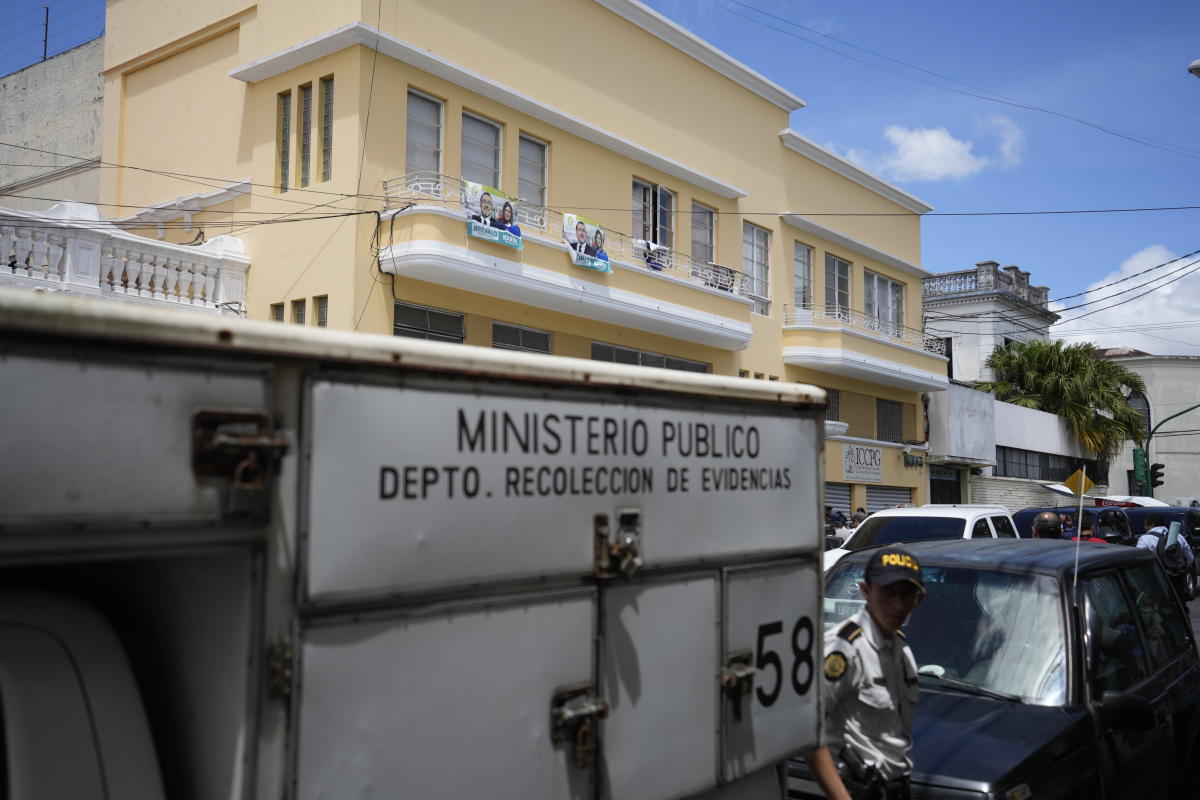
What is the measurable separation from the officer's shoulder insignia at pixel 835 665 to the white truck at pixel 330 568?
804 mm

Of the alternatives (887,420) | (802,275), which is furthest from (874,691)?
(887,420)

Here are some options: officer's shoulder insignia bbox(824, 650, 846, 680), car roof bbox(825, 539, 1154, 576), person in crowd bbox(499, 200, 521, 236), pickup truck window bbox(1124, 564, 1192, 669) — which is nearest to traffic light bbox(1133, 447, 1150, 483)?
person in crowd bbox(499, 200, 521, 236)

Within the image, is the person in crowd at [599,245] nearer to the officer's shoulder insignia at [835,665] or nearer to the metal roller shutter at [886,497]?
the metal roller shutter at [886,497]

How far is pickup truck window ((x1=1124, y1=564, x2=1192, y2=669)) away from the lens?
207 inches

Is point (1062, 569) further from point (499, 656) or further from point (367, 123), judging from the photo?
point (367, 123)

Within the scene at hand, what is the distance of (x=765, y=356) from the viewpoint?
22562mm

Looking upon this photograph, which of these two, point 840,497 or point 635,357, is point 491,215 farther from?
point 840,497

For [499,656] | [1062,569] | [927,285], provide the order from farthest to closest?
[927,285] < [1062,569] < [499,656]

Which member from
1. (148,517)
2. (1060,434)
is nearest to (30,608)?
(148,517)

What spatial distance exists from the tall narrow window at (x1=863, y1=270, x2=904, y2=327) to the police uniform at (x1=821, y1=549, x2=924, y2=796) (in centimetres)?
2305

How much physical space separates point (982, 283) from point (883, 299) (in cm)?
1302

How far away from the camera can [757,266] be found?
22891 mm

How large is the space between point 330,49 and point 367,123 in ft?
4.42

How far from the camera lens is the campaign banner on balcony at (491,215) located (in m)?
14.4
